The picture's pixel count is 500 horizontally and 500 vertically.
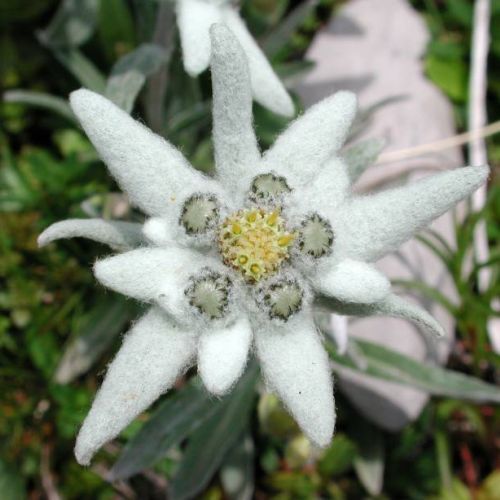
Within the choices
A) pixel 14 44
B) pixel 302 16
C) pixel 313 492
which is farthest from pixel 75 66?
pixel 313 492

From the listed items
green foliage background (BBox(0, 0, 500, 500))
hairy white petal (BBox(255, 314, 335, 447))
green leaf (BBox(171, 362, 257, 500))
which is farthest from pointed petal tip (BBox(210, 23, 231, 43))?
green leaf (BBox(171, 362, 257, 500))

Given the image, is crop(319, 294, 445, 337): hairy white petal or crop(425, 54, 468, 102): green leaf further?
crop(425, 54, 468, 102): green leaf

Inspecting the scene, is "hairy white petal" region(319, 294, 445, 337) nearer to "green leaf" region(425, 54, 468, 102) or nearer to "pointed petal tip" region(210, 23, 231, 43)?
"pointed petal tip" region(210, 23, 231, 43)

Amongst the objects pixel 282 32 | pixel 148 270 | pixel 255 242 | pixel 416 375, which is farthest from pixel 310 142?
pixel 282 32

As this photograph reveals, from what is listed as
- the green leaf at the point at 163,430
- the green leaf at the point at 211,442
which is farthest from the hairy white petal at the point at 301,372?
the green leaf at the point at 211,442

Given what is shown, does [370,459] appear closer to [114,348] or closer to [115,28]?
[114,348]

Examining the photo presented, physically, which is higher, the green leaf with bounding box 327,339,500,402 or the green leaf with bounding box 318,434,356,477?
the green leaf with bounding box 327,339,500,402
